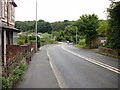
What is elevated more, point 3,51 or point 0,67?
point 3,51

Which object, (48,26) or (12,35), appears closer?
(12,35)

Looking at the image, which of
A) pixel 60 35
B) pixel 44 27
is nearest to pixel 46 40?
pixel 60 35

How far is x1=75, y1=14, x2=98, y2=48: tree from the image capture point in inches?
1342

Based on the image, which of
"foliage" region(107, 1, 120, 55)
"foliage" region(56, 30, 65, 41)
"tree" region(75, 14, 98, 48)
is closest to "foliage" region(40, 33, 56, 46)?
"foliage" region(56, 30, 65, 41)

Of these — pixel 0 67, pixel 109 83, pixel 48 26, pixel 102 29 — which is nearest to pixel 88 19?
A: pixel 102 29

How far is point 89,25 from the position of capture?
113ft

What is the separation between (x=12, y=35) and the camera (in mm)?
11609

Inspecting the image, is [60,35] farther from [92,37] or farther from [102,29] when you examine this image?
[102,29]

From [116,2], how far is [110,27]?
318cm

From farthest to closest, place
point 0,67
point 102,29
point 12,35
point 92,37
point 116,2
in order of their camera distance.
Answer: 1. point 92,37
2. point 102,29
3. point 116,2
4. point 12,35
5. point 0,67

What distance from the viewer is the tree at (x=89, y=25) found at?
34094 millimetres

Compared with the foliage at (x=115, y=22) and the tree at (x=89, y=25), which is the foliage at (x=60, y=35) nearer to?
the tree at (x=89, y=25)

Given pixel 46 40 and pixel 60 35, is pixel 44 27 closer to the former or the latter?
pixel 60 35

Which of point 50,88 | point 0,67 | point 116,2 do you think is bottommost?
point 50,88
